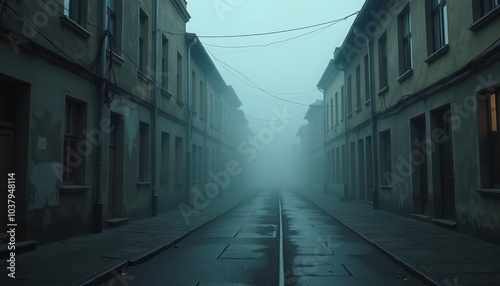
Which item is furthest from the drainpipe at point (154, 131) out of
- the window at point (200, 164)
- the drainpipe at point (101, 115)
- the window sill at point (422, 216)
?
the window at point (200, 164)

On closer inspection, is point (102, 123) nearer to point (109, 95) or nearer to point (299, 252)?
point (109, 95)

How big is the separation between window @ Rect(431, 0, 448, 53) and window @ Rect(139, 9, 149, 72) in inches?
356

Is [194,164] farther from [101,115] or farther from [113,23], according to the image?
[101,115]

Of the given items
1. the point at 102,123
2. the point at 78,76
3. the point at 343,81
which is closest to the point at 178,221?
the point at 102,123

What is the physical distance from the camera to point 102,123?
11781 mm

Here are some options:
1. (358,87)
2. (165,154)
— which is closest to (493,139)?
(165,154)

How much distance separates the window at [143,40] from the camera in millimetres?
15788

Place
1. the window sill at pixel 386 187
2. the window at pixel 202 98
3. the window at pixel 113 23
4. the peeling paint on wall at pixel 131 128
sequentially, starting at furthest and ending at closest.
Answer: the window at pixel 202 98 < the window sill at pixel 386 187 < the peeling paint on wall at pixel 131 128 < the window at pixel 113 23

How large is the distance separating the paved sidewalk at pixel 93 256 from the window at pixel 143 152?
10.8 feet

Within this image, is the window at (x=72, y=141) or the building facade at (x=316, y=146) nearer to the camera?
the window at (x=72, y=141)

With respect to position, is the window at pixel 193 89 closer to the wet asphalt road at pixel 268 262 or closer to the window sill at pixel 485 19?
the wet asphalt road at pixel 268 262

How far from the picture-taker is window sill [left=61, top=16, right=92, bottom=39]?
9.82m

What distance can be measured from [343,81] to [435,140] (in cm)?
1491

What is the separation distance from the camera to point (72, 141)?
10820 mm
